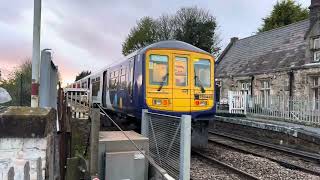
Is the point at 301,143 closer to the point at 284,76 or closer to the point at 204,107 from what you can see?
the point at 204,107

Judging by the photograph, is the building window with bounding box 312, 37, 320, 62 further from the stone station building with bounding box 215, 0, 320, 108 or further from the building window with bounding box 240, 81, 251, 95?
the building window with bounding box 240, 81, 251, 95

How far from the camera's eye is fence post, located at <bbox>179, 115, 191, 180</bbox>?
507 centimetres

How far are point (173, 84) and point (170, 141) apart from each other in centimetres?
522

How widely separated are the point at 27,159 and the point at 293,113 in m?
18.3

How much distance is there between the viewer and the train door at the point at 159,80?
11.1 m

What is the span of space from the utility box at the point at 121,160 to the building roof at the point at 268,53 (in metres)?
18.1

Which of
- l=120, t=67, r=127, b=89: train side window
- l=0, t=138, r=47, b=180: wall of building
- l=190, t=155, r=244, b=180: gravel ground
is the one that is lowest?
l=190, t=155, r=244, b=180: gravel ground

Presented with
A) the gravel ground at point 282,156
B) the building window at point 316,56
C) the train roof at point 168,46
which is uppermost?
the building window at point 316,56

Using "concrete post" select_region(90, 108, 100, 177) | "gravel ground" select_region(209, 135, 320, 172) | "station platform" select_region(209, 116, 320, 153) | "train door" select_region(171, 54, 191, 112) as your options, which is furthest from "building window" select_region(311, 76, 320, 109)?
"concrete post" select_region(90, 108, 100, 177)

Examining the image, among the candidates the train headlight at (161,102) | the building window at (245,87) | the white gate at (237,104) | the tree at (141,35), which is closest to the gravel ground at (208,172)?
the train headlight at (161,102)

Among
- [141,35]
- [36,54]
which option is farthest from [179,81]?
[141,35]

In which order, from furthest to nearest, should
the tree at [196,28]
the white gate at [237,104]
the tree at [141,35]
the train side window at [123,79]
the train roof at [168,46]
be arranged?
the tree at [141,35]
the tree at [196,28]
the white gate at [237,104]
the train side window at [123,79]
the train roof at [168,46]

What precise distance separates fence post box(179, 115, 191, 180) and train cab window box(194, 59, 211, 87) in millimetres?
6591

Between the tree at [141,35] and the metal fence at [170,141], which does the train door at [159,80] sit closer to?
the metal fence at [170,141]
